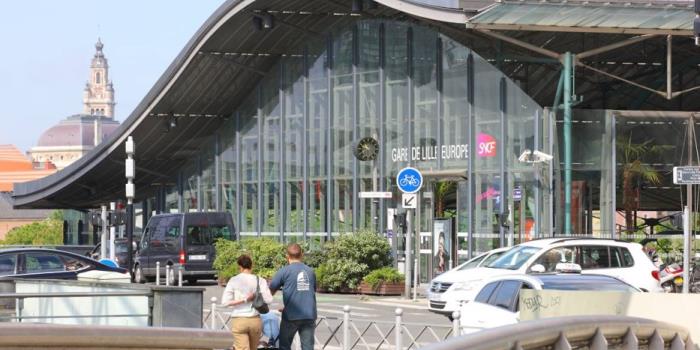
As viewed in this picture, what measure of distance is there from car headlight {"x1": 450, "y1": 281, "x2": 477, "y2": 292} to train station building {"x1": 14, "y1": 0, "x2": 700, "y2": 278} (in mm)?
10214

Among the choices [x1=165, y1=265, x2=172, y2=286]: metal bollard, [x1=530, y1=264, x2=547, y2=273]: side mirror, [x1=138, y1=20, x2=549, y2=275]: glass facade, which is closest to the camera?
[x1=530, y1=264, x2=547, y2=273]: side mirror

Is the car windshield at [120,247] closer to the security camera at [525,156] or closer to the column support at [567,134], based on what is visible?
the security camera at [525,156]

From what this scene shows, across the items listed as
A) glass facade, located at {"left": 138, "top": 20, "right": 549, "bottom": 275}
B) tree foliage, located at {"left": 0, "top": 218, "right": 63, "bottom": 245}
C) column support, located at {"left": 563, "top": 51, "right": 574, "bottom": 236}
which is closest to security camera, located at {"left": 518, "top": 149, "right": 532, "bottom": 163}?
glass facade, located at {"left": 138, "top": 20, "right": 549, "bottom": 275}

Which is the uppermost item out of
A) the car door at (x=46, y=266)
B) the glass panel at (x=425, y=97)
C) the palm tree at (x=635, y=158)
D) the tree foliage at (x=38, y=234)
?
the glass panel at (x=425, y=97)

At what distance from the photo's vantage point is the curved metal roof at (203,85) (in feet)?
157

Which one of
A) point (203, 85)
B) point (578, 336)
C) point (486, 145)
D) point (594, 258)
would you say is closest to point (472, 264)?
point (594, 258)

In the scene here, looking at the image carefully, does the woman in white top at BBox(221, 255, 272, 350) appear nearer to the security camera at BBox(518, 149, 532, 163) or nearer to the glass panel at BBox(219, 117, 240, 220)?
the security camera at BBox(518, 149, 532, 163)

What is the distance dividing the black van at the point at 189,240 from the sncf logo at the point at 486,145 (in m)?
7.85

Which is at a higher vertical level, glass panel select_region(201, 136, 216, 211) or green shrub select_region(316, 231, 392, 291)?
glass panel select_region(201, 136, 216, 211)

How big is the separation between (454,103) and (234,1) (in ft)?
28.8

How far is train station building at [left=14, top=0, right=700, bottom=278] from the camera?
38.1 meters

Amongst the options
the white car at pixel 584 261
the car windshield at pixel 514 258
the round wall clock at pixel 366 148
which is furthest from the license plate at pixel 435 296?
the round wall clock at pixel 366 148

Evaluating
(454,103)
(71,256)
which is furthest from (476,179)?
(71,256)

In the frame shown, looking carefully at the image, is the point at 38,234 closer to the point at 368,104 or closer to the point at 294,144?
the point at 294,144
